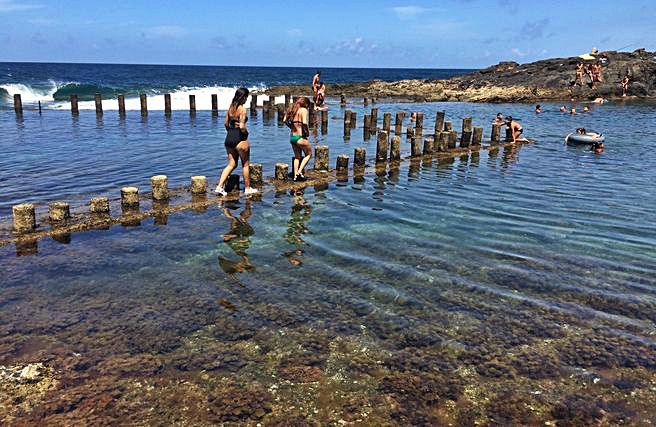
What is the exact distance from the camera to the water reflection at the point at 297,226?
8.41 meters

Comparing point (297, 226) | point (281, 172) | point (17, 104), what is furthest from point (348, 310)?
point (17, 104)

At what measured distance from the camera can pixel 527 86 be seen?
54.9m

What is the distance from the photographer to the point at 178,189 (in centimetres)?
1242

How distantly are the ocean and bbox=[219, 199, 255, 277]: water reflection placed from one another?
0.06 m

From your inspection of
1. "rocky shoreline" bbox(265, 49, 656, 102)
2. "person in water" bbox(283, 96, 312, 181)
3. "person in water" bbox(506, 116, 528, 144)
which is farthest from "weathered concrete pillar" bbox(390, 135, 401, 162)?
"rocky shoreline" bbox(265, 49, 656, 102)

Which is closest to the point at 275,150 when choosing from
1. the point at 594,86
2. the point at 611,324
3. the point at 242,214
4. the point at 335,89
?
the point at 242,214

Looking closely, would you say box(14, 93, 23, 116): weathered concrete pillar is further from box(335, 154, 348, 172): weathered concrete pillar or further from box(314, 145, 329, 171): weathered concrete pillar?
box(335, 154, 348, 172): weathered concrete pillar

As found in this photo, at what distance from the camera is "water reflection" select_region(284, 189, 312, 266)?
27.6 ft

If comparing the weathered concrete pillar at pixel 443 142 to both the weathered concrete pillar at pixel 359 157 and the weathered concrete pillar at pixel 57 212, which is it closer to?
the weathered concrete pillar at pixel 359 157

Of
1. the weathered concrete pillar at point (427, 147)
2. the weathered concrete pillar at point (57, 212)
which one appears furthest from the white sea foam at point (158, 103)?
the weathered concrete pillar at point (57, 212)

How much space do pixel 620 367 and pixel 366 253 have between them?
13.6 ft

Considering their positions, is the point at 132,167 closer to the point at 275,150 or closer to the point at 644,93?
the point at 275,150

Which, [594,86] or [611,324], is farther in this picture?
[594,86]

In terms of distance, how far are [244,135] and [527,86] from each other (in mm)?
51516
